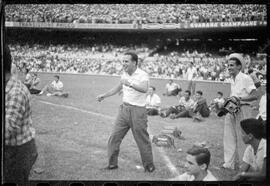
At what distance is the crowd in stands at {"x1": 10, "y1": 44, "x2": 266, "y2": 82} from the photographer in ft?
17.6

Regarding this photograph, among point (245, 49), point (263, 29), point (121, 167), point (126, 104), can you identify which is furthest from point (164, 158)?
point (263, 29)

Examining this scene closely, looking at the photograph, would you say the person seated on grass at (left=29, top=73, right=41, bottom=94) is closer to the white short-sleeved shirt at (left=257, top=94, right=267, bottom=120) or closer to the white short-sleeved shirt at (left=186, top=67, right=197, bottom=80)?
the white short-sleeved shirt at (left=186, top=67, right=197, bottom=80)

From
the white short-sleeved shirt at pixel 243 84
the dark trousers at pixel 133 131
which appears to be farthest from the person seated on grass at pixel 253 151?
the dark trousers at pixel 133 131

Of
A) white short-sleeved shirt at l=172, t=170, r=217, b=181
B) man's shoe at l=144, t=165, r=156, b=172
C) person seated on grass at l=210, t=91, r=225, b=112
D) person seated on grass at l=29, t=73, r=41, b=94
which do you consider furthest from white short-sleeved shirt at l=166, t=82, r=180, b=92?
person seated on grass at l=29, t=73, r=41, b=94

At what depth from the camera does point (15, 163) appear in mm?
3955

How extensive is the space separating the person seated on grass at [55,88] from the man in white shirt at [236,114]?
2659 mm

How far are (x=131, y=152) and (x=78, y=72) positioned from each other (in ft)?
5.57

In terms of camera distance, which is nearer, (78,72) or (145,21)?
(145,21)

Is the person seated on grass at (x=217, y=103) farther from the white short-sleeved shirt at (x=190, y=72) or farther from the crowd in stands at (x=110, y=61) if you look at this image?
the white short-sleeved shirt at (x=190, y=72)

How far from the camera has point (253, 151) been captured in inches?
164

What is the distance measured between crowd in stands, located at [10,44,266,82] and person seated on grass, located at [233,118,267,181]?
1.12 m

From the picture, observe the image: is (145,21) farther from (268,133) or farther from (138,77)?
(268,133)

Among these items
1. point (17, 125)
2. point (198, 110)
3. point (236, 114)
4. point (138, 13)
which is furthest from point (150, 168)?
point (138, 13)

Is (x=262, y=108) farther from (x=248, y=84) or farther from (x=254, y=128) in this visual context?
(x=254, y=128)
